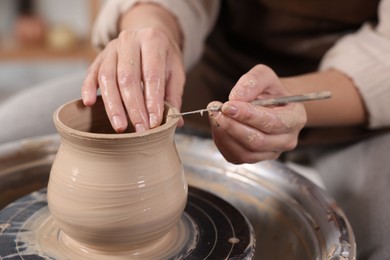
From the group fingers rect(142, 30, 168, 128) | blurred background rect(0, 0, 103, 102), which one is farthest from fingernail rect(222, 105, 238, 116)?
blurred background rect(0, 0, 103, 102)

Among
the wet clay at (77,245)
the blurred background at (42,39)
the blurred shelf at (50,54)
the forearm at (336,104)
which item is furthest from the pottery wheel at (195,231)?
the blurred shelf at (50,54)

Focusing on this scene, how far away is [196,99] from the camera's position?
59.3 inches

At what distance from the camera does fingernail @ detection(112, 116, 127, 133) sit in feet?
2.70

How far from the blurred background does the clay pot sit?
220 centimetres

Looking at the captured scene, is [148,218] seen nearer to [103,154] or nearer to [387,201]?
[103,154]

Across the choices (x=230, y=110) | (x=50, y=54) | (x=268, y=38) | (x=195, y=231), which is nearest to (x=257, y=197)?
(x=195, y=231)

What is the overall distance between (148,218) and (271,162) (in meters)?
0.42

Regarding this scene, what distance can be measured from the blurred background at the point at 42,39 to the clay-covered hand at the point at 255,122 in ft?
7.00

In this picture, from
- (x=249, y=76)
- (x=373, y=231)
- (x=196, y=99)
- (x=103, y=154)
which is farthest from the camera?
(x=196, y=99)

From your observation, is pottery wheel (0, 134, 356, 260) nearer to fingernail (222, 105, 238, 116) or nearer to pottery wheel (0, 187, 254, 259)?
pottery wheel (0, 187, 254, 259)

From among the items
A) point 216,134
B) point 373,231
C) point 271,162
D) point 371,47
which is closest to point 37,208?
point 216,134

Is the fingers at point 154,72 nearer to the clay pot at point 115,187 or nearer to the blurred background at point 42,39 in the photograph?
the clay pot at point 115,187

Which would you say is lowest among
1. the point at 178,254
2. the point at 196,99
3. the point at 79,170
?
the point at 196,99

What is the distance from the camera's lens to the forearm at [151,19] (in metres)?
1.16
